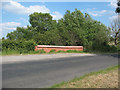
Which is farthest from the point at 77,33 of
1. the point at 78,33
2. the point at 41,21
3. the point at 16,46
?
the point at 41,21

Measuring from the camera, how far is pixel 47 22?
116 ft

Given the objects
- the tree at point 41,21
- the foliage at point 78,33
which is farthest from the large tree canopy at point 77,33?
the tree at point 41,21

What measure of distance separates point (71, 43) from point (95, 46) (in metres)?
4.08

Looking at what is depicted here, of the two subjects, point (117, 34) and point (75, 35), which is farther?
point (117, 34)

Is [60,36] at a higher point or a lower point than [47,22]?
lower

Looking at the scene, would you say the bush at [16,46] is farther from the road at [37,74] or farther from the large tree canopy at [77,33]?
the road at [37,74]

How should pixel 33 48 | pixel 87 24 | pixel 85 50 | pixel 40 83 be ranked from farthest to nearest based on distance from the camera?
pixel 87 24 → pixel 85 50 → pixel 33 48 → pixel 40 83

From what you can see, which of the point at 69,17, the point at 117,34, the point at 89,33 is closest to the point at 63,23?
the point at 69,17

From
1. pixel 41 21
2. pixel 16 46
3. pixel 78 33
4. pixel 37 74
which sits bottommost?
pixel 37 74

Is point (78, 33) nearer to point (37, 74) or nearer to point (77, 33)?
point (77, 33)

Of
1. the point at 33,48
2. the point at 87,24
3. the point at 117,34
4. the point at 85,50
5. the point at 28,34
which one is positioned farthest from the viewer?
the point at 117,34

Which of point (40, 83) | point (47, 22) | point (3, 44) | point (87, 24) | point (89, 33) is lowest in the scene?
point (40, 83)

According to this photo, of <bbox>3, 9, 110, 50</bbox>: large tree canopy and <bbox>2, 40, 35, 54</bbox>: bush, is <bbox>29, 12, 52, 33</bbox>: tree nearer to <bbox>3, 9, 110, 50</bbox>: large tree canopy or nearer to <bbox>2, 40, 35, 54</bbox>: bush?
<bbox>3, 9, 110, 50</bbox>: large tree canopy

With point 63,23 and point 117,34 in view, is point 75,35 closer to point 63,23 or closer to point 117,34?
point 63,23
